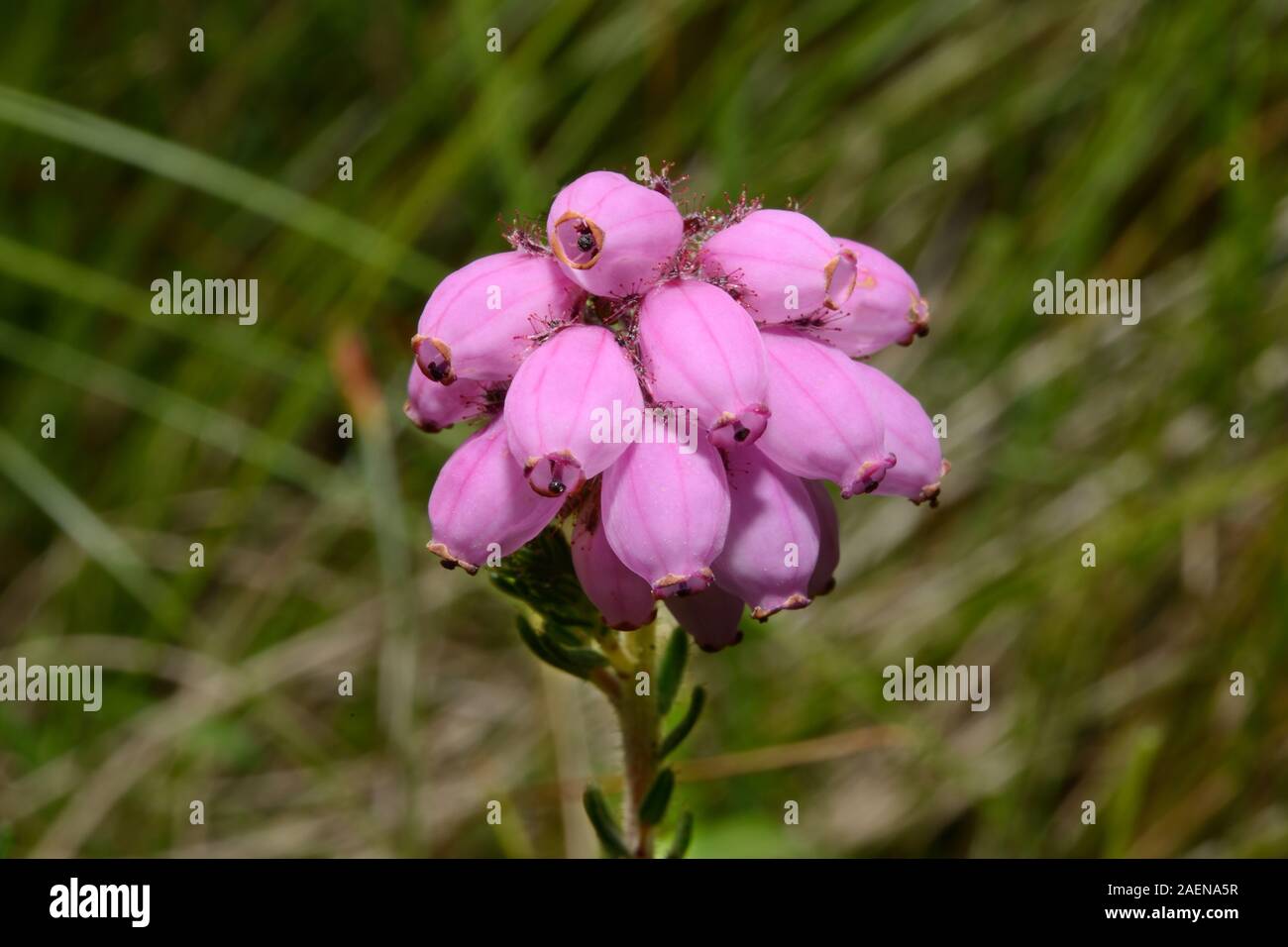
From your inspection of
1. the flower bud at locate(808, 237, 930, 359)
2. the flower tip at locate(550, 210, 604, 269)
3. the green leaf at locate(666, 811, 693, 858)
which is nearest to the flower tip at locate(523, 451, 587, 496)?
the flower tip at locate(550, 210, 604, 269)

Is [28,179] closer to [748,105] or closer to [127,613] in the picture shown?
[127,613]

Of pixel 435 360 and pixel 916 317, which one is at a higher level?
pixel 916 317

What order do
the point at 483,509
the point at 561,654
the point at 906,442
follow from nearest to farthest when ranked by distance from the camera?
the point at 483,509 < the point at 906,442 < the point at 561,654

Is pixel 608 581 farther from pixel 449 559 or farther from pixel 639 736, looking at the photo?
pixel 639 736

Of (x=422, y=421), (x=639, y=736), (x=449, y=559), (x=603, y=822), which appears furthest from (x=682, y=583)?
(x=603, y=822)

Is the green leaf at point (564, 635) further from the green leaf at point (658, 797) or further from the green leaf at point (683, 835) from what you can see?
the green leaf at point (683, 835)
